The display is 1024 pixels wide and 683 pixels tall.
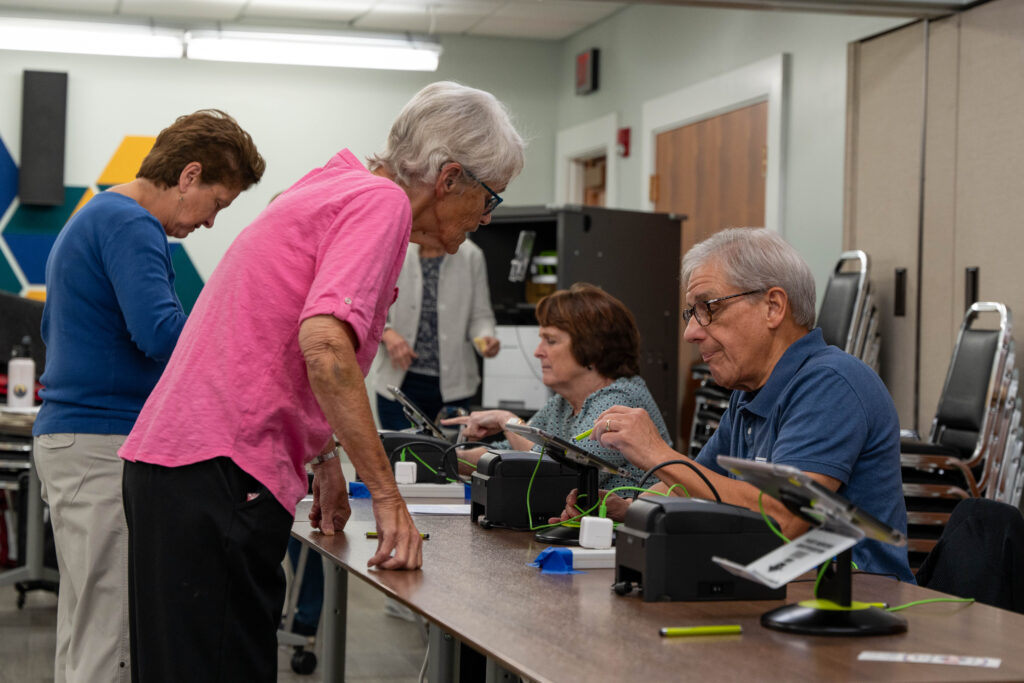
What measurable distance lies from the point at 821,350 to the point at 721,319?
0.18 meters

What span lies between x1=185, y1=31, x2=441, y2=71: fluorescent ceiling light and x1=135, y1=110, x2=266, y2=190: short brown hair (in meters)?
4.11

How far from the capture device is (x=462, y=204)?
180 centimetres

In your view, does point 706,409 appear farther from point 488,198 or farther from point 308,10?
point 308,10

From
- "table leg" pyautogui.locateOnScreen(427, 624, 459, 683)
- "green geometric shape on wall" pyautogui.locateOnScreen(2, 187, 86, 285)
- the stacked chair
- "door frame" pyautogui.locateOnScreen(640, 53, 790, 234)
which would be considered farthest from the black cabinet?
"table leg" pyautogui.locateOnScreen(427, 624, 459, 683)

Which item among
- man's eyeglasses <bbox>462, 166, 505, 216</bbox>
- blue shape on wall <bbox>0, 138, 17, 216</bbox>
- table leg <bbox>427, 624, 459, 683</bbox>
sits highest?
blue shape on wall <bbox>0, 138, 17, 216</bbox>

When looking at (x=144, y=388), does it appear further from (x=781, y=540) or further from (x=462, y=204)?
(x=781, y=540)

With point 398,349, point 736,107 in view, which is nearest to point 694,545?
point 398,349

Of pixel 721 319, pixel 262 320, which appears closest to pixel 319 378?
pixel 262 320

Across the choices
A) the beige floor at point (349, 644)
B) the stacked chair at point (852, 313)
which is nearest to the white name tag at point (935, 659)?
the beige floor at point (349, 644)

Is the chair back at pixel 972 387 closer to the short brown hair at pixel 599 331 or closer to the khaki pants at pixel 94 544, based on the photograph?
the short brown hair at pixel 599 331

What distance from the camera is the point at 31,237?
6.77 meters

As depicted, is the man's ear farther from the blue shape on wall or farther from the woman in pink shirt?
the blue shape on wall

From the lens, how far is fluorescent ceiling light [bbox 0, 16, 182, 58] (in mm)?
6148

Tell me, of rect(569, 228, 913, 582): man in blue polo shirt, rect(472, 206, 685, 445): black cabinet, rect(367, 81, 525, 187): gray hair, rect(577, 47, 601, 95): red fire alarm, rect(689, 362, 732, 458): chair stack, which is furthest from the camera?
rect(577, 47, 601, 95): red fire alarm
